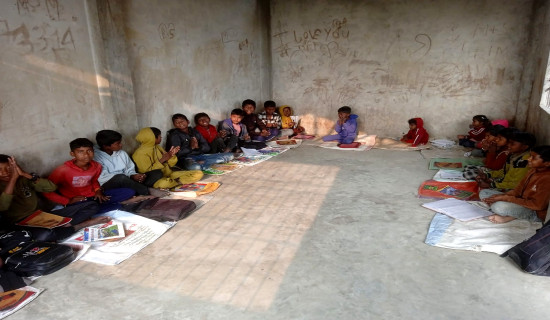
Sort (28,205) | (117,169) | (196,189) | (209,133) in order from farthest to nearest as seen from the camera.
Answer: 1. (209,133)
2. (196,189)
3. (117,169)
4. (28,205)

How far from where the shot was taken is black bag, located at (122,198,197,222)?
3.50m

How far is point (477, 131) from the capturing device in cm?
607

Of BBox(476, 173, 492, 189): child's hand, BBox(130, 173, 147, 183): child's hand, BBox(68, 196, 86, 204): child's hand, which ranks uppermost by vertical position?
BBox(130, 173, 147, 183): child's hand

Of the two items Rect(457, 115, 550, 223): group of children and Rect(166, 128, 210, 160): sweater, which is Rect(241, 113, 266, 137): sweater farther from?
Rect(457, 115, 550, 223): group of children

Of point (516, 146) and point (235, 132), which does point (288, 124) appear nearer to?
point (235, 132)

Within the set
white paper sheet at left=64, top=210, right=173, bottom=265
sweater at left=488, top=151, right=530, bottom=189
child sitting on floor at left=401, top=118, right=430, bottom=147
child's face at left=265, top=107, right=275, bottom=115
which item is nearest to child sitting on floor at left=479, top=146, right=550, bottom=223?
sweater at left=488, top=151, right=530, bottom=189

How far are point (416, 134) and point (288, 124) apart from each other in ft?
Result: 7.94

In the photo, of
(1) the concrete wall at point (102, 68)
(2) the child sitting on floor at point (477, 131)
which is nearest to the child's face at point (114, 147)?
(1) the concrete wall at point (102, 68)

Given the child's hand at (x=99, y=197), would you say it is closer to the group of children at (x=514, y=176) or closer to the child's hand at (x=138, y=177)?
the child's hand at (x=138, y=177)

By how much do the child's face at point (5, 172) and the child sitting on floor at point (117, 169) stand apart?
3.17 feet

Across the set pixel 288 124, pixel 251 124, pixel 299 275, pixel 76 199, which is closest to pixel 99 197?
pixel 76 199

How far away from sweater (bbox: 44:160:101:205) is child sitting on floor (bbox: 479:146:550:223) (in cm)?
379

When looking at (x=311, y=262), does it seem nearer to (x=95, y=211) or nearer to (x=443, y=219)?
(x=443, y=219)

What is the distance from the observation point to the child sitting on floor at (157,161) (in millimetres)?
4383
